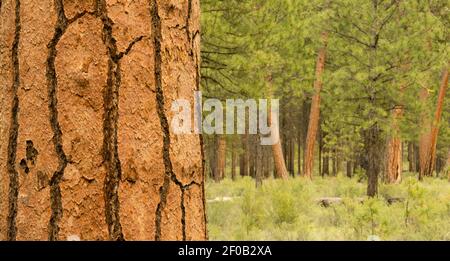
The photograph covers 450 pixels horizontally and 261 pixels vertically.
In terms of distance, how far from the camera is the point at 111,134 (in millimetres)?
1126

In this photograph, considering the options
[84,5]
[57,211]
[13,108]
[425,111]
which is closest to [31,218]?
[57,211]

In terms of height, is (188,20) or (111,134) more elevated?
(188,20)

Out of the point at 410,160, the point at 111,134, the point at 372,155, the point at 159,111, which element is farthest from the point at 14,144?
the point at 410,160

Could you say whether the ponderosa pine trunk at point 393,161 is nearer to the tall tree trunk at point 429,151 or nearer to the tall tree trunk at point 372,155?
the tall tree trunk at point 372,155

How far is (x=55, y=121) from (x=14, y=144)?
0.12 meters

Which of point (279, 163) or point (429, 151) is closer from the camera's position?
point (279, 163)

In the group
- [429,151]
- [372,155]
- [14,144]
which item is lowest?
[429,151]

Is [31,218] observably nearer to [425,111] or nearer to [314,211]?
[314,211]

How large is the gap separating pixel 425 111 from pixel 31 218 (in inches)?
520

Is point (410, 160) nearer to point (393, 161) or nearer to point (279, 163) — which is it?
point (393, 161)

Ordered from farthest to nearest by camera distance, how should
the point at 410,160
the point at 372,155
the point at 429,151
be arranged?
the point at 410,160, the point at 429,151, the point at 372,155

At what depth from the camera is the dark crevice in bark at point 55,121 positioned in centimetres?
112

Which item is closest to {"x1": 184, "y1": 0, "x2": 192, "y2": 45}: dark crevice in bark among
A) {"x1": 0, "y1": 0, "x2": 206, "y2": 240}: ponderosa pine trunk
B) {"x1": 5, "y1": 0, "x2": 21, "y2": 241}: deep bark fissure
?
{"x1": 0, "y1": 0, "x2": 206, "y2": 240}: ponderosa pine trunk

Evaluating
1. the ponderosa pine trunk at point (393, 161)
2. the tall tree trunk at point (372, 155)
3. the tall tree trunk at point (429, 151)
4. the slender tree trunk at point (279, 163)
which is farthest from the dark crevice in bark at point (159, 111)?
the tall tree trunk at point (429, 151)
